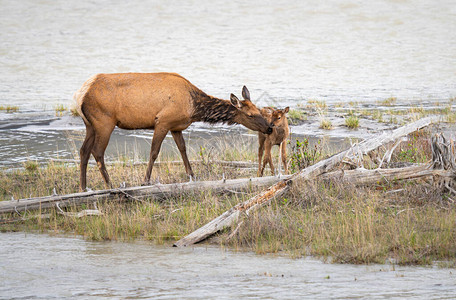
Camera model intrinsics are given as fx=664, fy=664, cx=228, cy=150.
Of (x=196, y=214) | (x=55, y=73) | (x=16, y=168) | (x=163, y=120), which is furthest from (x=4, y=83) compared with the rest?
(x=196, y=214)

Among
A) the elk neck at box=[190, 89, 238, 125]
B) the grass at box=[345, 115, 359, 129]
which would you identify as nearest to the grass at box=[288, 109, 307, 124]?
the grass at box=[345, 115, 359, 129]

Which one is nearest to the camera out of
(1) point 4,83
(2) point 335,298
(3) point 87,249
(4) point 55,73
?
(2) point 335,298

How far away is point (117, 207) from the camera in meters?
9.47

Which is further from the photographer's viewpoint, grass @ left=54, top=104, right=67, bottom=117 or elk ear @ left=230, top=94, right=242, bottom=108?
grass @ left=54, top=104, right=67, bottom=117

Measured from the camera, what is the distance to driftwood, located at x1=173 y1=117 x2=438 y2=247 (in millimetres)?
7918

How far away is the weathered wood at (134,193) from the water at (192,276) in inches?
59.6

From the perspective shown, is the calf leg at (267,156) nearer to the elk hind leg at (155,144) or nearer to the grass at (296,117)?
the elk hind leg at (155,144)

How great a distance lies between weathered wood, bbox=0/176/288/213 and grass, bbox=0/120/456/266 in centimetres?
11

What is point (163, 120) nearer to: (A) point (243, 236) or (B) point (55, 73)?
(A) point (243, 236)

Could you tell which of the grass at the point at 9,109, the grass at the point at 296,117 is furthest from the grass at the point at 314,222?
the grass at the point at 9,109

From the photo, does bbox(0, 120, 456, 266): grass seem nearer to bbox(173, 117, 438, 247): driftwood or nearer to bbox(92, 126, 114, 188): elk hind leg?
bbox(173, 117, 438, 247): driftwood

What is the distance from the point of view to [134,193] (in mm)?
9562

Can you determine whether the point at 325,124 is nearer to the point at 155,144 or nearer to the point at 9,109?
the point at 155,144

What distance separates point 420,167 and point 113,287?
5.17m
